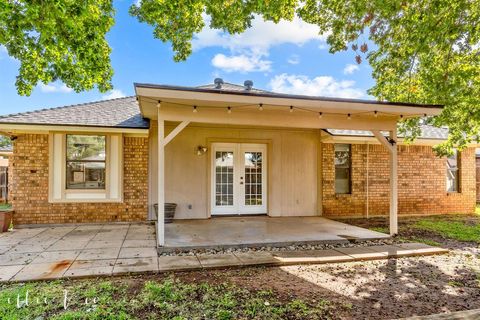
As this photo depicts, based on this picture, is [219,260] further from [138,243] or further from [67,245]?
[67,245]

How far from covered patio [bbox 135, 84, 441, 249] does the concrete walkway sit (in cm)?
64

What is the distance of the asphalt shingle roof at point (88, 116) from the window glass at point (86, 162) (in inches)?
20.3

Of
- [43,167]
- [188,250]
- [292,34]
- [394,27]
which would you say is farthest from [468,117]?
[43,167]

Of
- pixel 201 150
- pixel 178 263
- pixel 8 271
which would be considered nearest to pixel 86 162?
pixel 201 150

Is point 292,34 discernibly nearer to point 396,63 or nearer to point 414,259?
point 396,63

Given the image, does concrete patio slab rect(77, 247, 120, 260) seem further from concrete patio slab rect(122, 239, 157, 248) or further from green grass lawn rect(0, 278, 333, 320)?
green grass lawn rect(0, 278, 333, 320)

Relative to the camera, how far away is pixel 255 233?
23.4ft

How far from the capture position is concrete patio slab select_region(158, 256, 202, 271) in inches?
A: 188

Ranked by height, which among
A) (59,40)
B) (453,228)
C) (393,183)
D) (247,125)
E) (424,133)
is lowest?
(453,228)

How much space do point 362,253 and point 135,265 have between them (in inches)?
164

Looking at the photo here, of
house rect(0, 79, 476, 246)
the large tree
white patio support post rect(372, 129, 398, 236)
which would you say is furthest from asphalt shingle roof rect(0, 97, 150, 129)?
white patio support post rect(372, 129, 398, 236)

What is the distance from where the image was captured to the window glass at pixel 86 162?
8242 millimetres

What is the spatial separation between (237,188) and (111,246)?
4.42 metres

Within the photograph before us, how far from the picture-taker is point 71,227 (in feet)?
26.0
